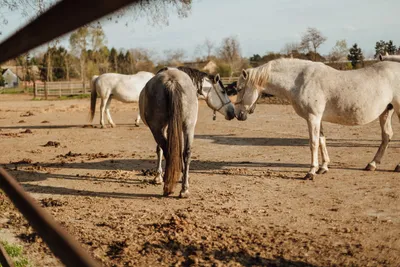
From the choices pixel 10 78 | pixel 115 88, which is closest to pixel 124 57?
pixel 10 78

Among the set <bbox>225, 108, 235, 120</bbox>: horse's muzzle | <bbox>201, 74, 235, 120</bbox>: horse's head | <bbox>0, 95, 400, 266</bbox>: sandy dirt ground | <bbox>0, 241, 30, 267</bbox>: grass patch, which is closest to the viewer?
<bbox>0, 241, 30, 267</bbox>: grass patch

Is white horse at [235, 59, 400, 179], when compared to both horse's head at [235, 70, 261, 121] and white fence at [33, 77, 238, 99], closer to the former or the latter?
horse's head at [235, 70, 261, 121]

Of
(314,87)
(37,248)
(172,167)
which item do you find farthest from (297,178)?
(37,248)

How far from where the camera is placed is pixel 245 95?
7926 millimetres

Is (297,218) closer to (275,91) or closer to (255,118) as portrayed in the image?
(275,91)

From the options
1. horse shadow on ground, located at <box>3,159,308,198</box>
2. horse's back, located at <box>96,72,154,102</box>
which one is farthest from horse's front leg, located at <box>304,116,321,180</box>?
horse's back, located at <box>96,72,154,102</box>

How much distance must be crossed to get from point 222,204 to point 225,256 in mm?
1950

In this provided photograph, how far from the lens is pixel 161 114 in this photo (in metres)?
5.78

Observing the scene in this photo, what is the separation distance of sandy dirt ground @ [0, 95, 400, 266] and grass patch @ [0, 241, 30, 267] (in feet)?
0.33

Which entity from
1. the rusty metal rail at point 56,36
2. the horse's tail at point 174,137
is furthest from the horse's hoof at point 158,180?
the rusty metal rail at point 56,36

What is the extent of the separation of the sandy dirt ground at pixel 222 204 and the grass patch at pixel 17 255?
0.10m

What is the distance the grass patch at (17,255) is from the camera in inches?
146

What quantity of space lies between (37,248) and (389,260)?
340cm

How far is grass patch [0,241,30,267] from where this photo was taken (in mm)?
3721
